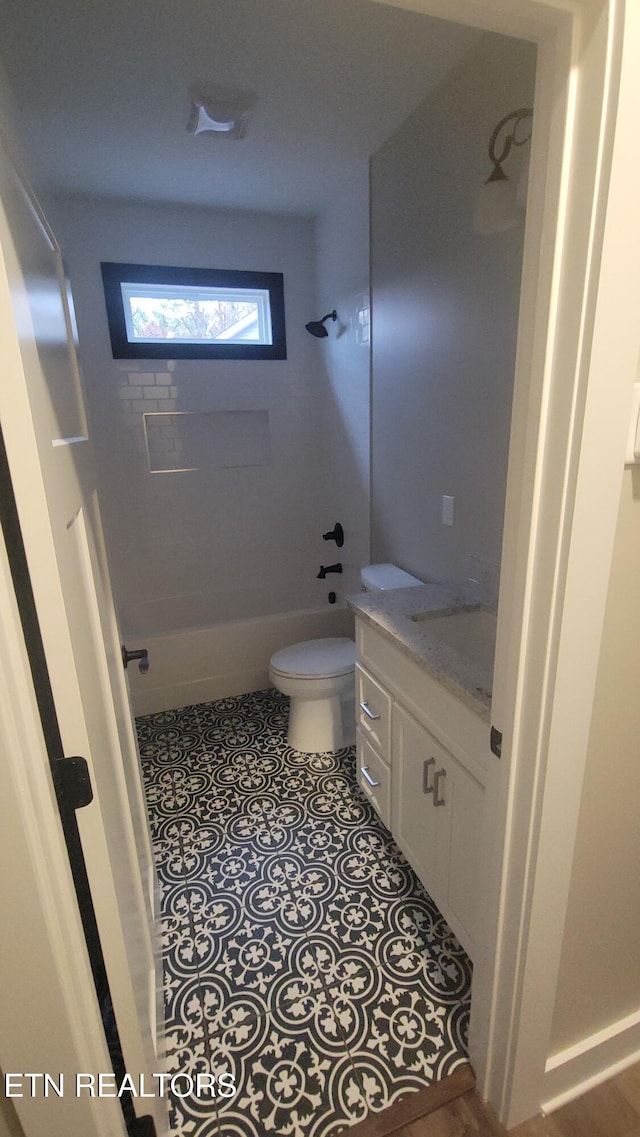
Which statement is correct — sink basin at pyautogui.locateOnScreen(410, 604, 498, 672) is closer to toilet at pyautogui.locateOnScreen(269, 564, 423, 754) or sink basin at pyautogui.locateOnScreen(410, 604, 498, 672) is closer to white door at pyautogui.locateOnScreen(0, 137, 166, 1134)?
toilet at pyautogui.locateOnScreen(269, 564, 423, 754)

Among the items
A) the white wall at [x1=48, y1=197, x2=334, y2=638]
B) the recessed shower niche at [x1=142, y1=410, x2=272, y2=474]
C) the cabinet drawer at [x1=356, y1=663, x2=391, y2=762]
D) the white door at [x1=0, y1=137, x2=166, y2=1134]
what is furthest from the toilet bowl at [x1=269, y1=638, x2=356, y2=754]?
the recessed shower niche at [x1=142, y1=410, x2=272, y2=474]

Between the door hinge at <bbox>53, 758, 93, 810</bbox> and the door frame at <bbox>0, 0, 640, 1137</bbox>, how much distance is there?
0.05 meters

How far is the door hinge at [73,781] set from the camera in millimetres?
662

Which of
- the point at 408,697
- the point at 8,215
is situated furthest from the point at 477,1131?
the point at 8,215

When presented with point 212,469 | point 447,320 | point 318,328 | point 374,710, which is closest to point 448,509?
point 447,320

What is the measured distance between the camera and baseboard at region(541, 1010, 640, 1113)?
1.09 m

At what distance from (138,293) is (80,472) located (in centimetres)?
222

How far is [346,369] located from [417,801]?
81.9 inches

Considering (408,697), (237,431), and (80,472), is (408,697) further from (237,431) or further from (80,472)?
(237,431)

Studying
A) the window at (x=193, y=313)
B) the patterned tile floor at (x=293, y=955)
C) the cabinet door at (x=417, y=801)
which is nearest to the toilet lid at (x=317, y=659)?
the patterned tile floor at (x=293, y=955)

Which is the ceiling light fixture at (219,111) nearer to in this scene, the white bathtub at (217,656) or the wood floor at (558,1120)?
the white bathtub at (217,656)

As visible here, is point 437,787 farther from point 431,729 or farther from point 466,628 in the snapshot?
point 466,628

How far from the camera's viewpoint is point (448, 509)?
1.86 meters

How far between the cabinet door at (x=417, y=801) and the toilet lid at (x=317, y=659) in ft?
2.00
